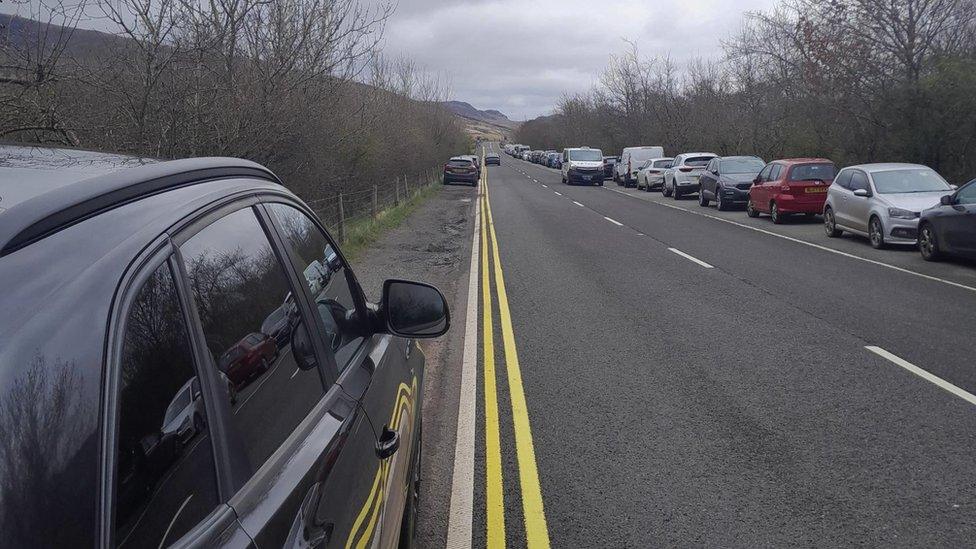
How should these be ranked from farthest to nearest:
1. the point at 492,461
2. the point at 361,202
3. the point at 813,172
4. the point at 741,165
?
the point at 741,165 < the point at 361,202 < the point at 813,172 < the point at 492,461

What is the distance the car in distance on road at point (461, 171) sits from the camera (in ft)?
151

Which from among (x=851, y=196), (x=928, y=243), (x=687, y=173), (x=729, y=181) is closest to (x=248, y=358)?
(x=928, y=243)

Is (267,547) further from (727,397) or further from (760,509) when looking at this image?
(727,397)

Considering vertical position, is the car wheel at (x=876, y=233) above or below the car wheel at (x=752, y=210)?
above

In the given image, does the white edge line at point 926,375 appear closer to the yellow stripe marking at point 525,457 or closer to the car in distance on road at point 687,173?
the yellow stripe marking at point 525,457

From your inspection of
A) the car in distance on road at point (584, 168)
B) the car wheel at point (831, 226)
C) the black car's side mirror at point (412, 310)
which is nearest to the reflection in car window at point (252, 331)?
the black car's side mirror at point (412, 310)

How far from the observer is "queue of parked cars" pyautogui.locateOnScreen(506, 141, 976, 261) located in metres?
13.6

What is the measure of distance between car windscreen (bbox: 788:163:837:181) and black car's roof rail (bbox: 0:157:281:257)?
21782 mm

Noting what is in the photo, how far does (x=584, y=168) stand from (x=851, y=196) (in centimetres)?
2960

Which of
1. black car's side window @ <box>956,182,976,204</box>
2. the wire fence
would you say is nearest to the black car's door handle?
the wire fence

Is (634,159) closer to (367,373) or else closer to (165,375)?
(367,373)

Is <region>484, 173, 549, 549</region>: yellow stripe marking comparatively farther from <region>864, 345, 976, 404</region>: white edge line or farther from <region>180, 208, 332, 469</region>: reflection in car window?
<region>864, 345, 976, 404</region>: white edge line

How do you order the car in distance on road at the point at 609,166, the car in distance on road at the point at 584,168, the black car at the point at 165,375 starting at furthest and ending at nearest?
the car in distance on road at the point at 609,166
the car in distance on road at the point at 584,168
the black car at the point at 165,375

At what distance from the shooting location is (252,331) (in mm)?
2076
